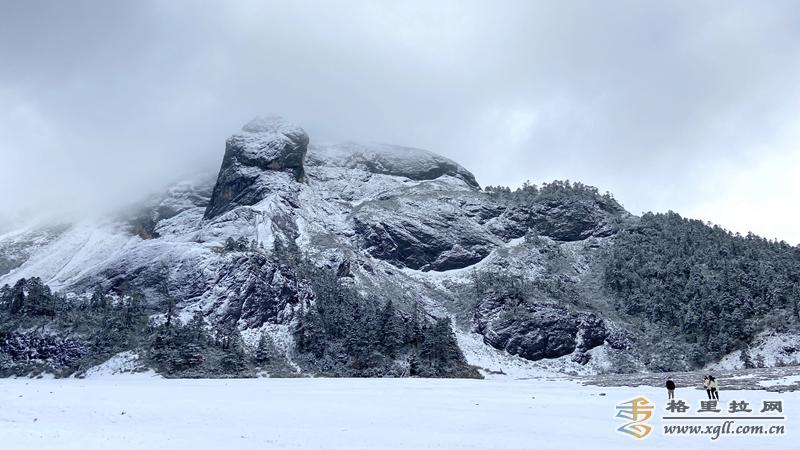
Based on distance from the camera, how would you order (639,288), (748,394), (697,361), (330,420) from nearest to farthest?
(330,420), (748,394), (697,361), (639,288)

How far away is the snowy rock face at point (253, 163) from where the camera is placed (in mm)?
170750

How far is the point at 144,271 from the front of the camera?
116875 mm

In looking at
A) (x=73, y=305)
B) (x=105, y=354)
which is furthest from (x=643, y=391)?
(x=73, y=305)

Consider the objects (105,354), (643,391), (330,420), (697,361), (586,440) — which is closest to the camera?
(586,440)

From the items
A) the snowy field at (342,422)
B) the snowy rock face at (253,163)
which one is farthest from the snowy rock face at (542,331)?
the snowy rock face at (253,163)

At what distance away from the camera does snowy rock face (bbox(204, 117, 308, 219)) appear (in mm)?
170750

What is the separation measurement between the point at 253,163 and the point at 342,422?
511ft

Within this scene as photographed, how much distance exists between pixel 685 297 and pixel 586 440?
108m

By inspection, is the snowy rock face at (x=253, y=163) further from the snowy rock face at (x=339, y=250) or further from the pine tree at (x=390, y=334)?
the pine tree at (x=390, y=334)

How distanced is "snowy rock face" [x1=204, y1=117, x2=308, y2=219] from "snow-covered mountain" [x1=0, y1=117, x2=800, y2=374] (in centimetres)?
49

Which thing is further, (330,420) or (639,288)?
(639,288)

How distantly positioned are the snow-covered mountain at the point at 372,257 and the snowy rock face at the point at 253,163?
0.49 metres

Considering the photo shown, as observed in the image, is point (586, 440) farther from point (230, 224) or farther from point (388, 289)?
point (230, 224)

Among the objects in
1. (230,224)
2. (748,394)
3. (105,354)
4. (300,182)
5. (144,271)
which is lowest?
(105,354)
